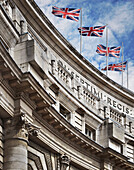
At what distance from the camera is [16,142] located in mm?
29438

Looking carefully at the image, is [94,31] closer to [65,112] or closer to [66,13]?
[66,13]

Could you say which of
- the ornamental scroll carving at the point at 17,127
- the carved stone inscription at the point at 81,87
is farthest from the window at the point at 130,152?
the ornamental scroll carving at the point at 17,127

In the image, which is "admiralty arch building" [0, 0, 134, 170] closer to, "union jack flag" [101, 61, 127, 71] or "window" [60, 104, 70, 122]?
"window" [60, 104, 70, 122]

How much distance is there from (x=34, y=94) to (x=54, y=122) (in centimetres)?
479

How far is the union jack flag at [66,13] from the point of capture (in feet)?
154

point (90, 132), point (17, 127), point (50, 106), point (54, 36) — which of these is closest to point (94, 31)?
point (54, 36)

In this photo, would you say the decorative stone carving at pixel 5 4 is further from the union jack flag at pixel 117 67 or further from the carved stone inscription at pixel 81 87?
the union jack flag at pixel 117 67

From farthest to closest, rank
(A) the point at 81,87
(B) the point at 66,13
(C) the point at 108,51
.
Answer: (C) the point at 108,51, (B) the point at 66,13, (A) the point at 81,87

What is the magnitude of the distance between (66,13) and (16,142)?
20.7m

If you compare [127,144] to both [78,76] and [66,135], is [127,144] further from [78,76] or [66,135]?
[66,135]

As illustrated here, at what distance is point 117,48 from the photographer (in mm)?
55125

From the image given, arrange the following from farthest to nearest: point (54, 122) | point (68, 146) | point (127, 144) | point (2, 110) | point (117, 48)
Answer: point (117, 48)
point (127, 144)
point (68, 146)
point (54, 122)
point (2, 110)

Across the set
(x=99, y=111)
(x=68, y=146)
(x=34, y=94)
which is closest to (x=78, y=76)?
(x=99, y=111)

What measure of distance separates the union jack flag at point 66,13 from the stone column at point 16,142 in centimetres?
1858
